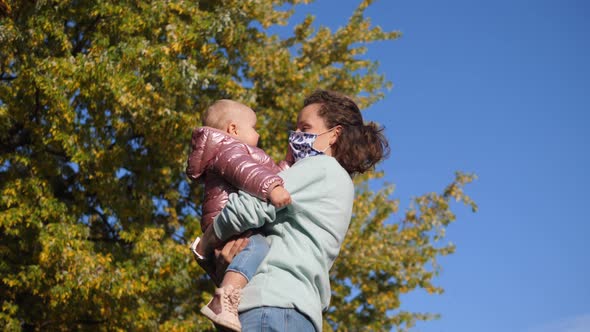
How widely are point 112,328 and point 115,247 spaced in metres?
1.32

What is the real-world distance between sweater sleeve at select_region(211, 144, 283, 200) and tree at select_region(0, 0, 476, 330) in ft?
25.9

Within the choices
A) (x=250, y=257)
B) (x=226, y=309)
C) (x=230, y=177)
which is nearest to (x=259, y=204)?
(x=250, y=257)

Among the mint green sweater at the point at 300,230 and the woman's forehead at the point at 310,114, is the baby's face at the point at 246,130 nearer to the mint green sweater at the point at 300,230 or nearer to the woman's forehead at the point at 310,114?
the woman's forehead at the point at 310,114

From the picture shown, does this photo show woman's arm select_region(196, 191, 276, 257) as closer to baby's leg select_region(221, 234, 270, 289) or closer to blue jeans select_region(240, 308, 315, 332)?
baby's leg select_region(221, 234, 270, 289)

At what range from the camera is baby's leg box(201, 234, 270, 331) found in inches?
108

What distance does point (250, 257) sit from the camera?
9.57 ft

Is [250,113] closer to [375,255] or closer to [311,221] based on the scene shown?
[311,221]

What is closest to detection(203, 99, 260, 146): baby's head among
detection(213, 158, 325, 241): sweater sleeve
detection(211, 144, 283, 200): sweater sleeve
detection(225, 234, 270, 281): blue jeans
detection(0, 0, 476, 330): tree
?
detection(211, 144, 283, 200): sweater sleeve

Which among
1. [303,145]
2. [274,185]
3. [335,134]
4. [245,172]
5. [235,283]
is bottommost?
[235,283]

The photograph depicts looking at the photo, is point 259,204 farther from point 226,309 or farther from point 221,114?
point 221,114

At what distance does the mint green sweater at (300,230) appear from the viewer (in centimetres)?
288

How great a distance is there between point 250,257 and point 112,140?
388 inches

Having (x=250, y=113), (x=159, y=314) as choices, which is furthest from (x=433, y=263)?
(x=250, y=113)

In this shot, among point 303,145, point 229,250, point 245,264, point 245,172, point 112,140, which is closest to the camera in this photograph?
point 245,264
